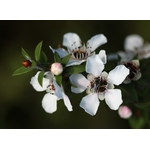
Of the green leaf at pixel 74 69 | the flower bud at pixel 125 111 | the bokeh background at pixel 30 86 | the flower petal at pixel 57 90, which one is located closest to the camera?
the flower petal at pixel 57 90

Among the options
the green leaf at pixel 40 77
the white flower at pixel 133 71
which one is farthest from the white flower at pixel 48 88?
the white flower at pixel 133 71

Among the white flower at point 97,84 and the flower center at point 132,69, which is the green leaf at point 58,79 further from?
the flower center at point 132,69

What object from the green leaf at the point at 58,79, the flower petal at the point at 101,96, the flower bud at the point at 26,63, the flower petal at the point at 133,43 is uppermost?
the flower petal at the point at 133,43

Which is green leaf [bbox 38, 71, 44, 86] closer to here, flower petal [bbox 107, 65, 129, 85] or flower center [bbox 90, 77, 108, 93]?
flower center [bbox 90, 77, 108, 93]

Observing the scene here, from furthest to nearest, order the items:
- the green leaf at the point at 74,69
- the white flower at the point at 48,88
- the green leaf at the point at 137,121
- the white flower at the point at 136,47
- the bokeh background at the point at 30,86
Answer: the bokeh background at the point at 30,86 < the white flower at the point at 136,47 < the green leaf at the point at 137,121 < the white flower at the point at 48,88 < the green leaf at the point at 74,69
